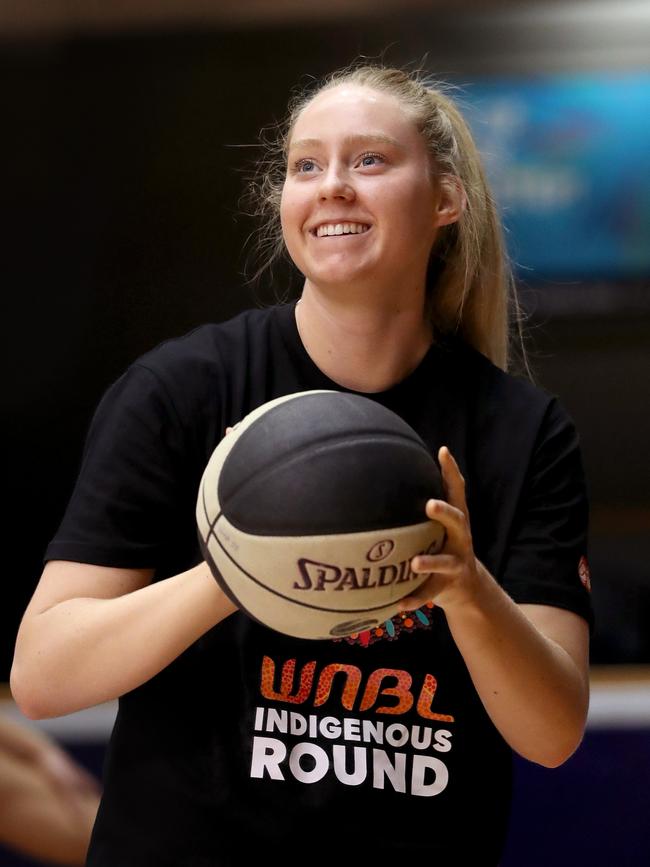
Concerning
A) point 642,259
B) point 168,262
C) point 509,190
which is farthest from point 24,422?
point 642,259

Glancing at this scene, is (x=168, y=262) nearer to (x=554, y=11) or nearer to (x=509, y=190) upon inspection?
(x=509, y=190)

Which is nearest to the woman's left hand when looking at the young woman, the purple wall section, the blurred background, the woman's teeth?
the young woman

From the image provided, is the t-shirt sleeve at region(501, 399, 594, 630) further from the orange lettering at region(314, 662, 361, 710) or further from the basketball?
the basketball

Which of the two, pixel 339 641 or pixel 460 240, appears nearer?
pixel 339 641

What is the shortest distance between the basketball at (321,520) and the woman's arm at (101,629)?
89 millimetres

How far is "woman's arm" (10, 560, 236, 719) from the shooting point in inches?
53.4

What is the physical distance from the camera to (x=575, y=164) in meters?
3.58

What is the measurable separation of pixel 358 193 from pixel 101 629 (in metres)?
0.63

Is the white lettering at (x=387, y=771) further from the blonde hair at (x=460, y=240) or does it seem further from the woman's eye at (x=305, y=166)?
the woman's eye at (x=305, y=166)

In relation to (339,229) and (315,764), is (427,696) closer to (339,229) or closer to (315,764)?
(315,764)

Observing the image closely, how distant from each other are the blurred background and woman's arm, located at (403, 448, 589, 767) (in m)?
2.01

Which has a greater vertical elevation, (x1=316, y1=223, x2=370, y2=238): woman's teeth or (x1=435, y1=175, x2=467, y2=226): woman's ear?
(x1=435, y1=175, x2=467, y2=226): woman's ear

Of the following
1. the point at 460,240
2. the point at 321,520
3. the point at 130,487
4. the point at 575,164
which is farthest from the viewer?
the point at 575,164

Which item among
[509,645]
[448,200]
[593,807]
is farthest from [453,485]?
[593,807]
